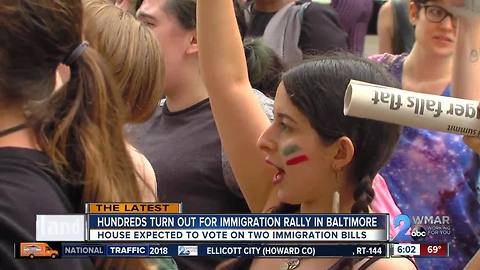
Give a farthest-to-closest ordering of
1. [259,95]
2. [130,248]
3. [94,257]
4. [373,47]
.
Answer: [373,47] < [259,95] < [130,248] < [94,257]

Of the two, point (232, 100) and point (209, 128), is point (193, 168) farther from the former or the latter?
point (232, 100)

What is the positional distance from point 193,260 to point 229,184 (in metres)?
0.20

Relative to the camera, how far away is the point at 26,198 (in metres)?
1.37

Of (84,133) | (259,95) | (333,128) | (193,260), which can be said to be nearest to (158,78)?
(259,95)

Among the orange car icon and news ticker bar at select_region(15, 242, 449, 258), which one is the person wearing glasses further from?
the orange car icon

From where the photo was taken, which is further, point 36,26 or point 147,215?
point 147,215

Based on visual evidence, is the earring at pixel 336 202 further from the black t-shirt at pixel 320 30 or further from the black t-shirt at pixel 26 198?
the black t-shirt at pixel 320 30

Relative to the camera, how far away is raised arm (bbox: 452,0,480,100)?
1.80m

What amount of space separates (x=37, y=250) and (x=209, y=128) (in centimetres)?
111

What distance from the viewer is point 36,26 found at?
1447mm

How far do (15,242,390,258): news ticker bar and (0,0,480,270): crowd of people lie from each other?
0.02m

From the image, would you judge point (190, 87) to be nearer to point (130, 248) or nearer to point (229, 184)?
point (229, 184)

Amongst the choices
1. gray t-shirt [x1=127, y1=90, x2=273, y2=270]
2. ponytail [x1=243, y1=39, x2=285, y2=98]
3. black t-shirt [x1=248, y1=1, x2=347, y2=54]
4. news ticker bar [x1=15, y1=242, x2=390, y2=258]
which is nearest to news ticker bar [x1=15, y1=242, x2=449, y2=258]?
news ticker bar [x1=15, y1=242, x2=390, y2=258]

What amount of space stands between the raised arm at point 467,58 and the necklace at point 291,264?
0.52 metres
